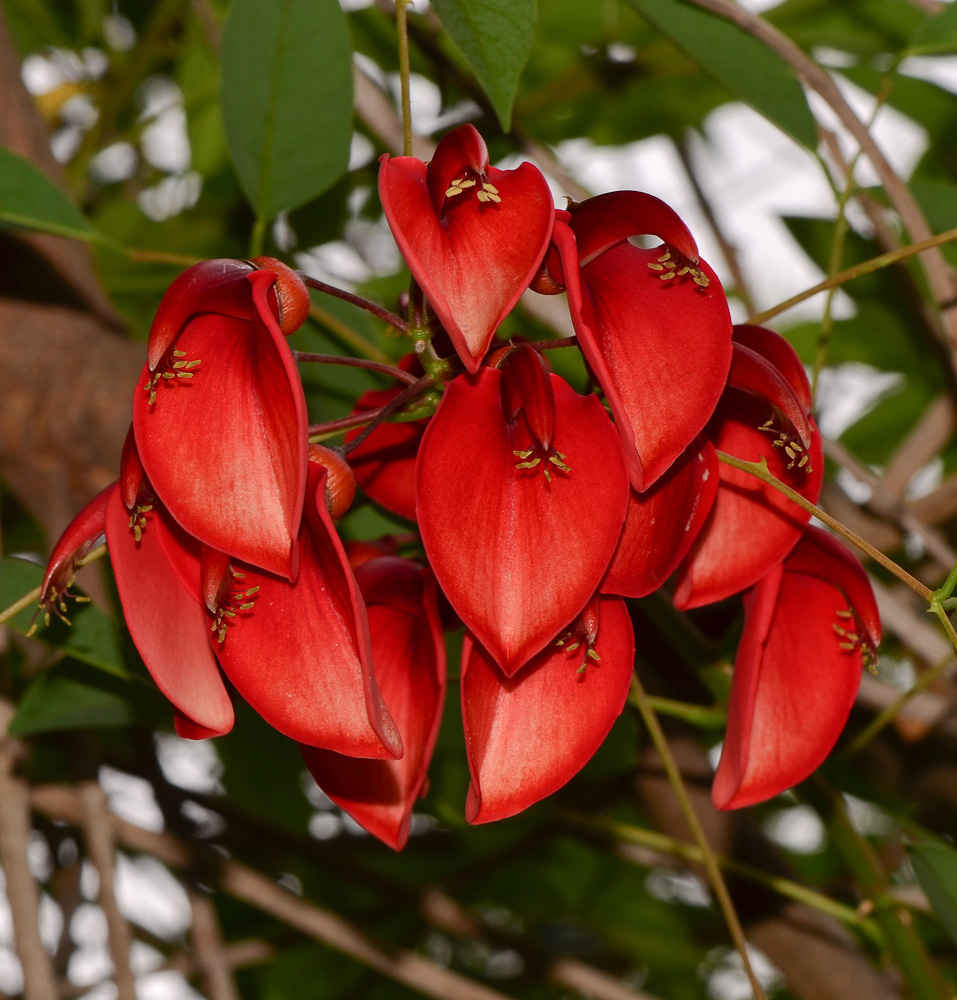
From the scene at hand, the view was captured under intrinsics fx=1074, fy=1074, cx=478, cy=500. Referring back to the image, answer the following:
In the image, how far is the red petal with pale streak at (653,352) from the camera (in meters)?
0.28

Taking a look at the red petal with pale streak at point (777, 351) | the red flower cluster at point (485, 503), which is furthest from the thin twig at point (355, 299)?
the red petal with pale streak at point (777, 351)

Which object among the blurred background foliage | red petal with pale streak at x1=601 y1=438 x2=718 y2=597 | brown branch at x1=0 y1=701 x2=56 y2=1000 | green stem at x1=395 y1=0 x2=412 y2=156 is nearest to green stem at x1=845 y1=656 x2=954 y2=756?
the blurred background foliage

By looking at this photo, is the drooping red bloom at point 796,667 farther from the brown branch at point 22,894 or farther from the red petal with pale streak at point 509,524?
the brown branch at point 22,894

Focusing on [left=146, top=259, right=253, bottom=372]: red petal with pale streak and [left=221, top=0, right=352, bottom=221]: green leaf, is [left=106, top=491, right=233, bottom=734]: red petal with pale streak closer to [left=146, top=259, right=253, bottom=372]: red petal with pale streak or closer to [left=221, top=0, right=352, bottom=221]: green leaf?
[left=146, top=259, right=253, bottom=372]: red petal with pale streak

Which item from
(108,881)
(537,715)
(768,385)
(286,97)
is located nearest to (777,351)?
(768,385)

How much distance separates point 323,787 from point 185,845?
0.38 m

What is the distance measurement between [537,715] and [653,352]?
0.11 m

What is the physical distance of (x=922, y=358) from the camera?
0.78m

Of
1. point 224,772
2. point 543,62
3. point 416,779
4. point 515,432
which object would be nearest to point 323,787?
point 416,779

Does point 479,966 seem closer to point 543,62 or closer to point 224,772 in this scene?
Answer: point 224,772

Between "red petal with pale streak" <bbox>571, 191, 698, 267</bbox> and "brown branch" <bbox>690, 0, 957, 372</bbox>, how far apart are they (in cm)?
25

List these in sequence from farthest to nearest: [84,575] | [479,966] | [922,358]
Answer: [479,966], [922,358], [84,575]

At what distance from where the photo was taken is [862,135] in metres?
0.54

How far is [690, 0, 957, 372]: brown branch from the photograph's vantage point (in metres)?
0.51
